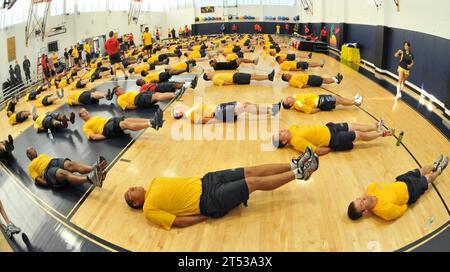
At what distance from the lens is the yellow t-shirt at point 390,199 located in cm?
431

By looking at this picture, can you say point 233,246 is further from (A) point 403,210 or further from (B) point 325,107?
(B) point 325,107

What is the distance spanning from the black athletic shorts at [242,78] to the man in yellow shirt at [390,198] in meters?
7.71

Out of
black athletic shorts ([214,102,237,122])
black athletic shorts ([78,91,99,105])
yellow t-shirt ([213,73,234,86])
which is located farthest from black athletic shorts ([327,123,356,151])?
black athletic shorts ([78,91,99,105])

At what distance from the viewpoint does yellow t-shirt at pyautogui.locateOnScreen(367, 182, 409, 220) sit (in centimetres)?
431

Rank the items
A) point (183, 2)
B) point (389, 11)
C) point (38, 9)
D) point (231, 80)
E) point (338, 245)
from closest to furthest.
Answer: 1. point (338, 245)
2. point (231, 80)
3. point (389, 11)
4. point (38, 9)
5. point (183, 2)

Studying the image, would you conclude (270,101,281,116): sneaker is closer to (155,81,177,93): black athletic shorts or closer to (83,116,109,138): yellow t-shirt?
(155,81,177,93): black athletic shorts

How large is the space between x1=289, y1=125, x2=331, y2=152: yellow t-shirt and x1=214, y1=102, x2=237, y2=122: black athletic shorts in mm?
2442

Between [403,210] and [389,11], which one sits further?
[389,11]

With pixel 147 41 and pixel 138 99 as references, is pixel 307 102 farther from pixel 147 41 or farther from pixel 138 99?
pixel 147 41

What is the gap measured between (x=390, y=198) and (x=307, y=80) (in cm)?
713

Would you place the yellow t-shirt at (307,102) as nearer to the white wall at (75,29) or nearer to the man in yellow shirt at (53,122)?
the man in yellow shirt at (53,122)

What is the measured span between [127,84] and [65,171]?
29.3 feet

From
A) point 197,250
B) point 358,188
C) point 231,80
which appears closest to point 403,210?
point 358,188
